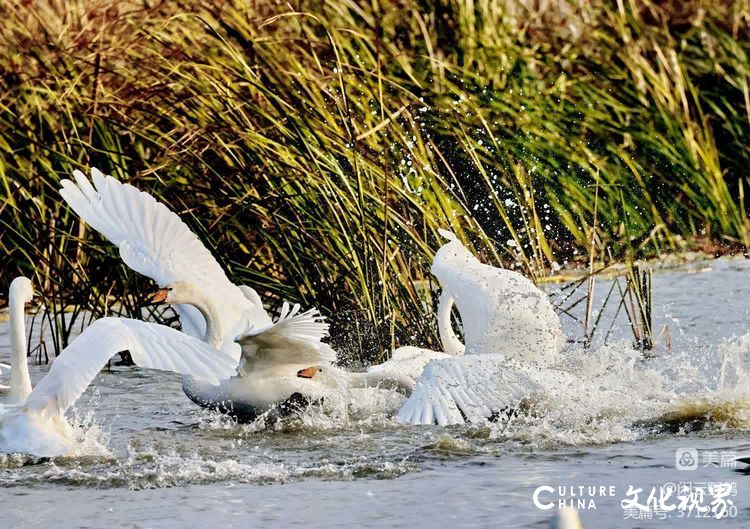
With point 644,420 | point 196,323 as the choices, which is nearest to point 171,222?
point 196,323

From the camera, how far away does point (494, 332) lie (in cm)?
704

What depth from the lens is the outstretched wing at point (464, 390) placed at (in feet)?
Result: 20.1

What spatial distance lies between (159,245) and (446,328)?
1.55 metres

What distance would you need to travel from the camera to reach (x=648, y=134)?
1054 centimetres

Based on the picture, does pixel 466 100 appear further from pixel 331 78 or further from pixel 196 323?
pixel 196 323

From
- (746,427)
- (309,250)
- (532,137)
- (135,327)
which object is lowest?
(746,427)

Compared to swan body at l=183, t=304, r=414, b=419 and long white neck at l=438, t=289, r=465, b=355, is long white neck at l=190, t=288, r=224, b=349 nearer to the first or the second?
swan body at l=183, t=304, r=414, b=419

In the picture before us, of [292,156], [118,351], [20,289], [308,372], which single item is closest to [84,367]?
[118,351]

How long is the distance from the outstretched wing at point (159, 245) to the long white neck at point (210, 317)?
0.05 m

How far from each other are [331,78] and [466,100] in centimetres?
80

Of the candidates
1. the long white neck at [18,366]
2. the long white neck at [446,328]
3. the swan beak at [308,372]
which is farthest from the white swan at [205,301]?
the long white neck at [18,366]

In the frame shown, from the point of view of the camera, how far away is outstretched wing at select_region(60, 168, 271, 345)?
25.2 ft

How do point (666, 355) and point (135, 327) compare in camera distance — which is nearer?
point (135, 327)

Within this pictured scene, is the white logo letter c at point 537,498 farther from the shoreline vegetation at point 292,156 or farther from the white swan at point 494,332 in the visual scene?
the shoreline vegetation at point 292,156
